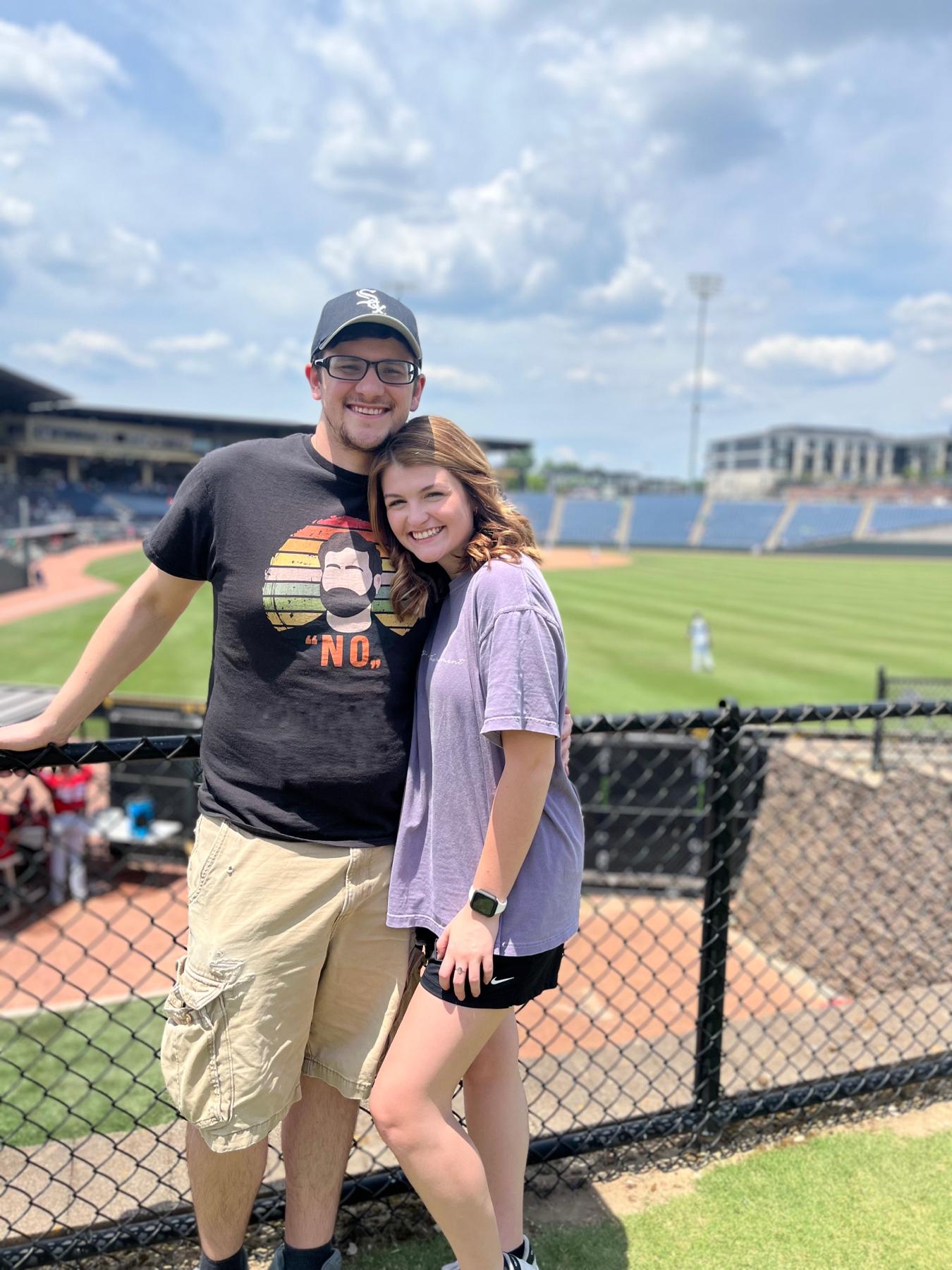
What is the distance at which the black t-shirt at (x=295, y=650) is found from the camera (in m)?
1.78

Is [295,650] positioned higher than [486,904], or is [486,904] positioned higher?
[295,650]

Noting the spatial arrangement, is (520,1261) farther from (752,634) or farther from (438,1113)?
(752,634)

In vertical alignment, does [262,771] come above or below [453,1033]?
above

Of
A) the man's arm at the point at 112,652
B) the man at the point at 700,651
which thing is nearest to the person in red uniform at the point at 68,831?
the man's arm at the point at 112,652

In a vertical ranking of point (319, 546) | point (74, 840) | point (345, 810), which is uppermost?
point (319, 546)

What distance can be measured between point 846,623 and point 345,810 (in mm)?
22205

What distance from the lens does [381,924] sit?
1848mm

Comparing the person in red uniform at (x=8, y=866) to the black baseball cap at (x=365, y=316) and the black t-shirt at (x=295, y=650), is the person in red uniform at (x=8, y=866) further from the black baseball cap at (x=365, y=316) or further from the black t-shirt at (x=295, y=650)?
the black baseball cap at (x=365, y=316)

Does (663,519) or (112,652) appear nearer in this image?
(112,652)

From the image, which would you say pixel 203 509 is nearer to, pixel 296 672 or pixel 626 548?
pixel 296 672

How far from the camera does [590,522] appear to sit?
6625 centimetres

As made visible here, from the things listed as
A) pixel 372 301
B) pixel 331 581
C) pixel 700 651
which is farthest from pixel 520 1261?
pixel 700 651

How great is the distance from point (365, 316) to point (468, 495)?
1.44ft

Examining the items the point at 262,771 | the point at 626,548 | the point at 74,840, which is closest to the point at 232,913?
the point at 262,771
